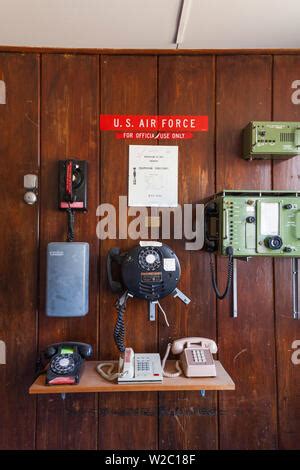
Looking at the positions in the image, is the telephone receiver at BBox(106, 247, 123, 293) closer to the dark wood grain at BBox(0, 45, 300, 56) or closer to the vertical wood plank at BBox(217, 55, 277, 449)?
the vertical wood plank at BBox(217, 55, 277, 449)

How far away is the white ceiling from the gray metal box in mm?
1117

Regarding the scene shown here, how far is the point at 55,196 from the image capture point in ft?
5.54

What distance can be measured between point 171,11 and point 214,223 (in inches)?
41.1

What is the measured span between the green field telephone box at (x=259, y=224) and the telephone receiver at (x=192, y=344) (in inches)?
20.1

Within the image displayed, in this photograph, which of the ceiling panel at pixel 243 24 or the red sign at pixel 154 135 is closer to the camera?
the ceiling panel at pixel 243 24

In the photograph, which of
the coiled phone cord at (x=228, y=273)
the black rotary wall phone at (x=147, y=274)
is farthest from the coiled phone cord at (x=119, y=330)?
the coiled phone cord at (x=228, y=273)

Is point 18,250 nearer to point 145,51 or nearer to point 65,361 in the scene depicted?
point 65,361

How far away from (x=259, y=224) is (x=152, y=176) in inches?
25.2

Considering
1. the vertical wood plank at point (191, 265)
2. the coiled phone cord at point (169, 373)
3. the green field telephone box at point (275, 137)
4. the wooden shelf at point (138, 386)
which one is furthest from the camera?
the vertical wood plank at point (191, 265)

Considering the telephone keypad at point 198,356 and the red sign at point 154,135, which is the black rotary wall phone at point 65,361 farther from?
the red sign at point 154,135

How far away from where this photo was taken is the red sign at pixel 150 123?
170cm

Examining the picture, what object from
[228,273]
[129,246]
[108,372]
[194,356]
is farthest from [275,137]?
[108,372]

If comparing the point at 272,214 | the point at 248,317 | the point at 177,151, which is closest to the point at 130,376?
the point at 248,317

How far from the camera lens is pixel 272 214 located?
1435mm
